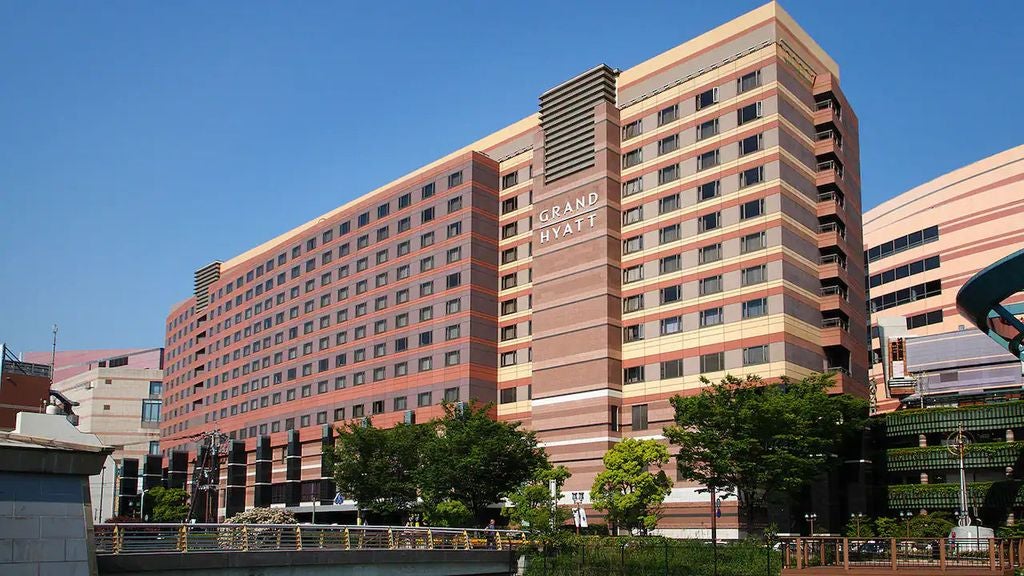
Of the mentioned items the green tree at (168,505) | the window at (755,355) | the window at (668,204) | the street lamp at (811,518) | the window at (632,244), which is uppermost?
the window at (668,204)

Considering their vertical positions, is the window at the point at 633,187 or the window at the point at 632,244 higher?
the window at the point at 633,187

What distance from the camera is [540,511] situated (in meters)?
54.2

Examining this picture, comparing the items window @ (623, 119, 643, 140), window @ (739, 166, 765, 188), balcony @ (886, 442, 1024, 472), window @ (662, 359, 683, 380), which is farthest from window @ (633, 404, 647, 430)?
window @ (623, 119, 643, 140)

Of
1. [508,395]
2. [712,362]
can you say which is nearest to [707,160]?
[712,362]

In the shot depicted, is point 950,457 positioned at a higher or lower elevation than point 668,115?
lower

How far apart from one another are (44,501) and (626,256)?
204 ft

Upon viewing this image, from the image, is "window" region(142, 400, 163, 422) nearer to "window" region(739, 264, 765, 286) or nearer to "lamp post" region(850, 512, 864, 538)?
"window" region(739, 264, 765, 286)

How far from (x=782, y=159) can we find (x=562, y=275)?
20.7 metres

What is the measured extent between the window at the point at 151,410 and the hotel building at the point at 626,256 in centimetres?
7325

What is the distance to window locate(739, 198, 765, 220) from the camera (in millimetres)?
74825

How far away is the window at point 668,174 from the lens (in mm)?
81688

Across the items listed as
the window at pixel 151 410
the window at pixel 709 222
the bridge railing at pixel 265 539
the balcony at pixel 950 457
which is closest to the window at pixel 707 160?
the window at pixel 709 222

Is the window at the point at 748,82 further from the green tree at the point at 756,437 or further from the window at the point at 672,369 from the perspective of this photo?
the green tree at the point at 756,437

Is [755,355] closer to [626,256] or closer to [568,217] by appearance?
[626,256]
